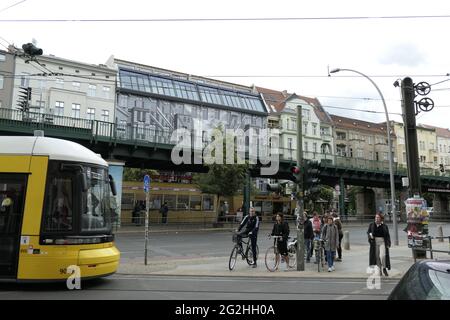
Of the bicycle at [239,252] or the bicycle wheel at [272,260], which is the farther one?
the bicycle at [239,252]

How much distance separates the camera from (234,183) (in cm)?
3491

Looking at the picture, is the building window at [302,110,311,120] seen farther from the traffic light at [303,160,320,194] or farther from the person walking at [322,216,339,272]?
the person walking at [322,216,339,272]

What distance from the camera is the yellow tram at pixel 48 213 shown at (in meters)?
8.72

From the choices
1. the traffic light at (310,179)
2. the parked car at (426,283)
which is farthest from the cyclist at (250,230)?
the parked car at (426,283)

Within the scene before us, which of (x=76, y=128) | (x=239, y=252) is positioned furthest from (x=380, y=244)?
(x=76, y=128)

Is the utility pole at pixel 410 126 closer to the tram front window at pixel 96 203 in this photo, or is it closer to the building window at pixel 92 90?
the tram front window at pixel 96 203

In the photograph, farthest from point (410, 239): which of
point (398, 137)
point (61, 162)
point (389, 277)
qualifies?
point (398, 137)

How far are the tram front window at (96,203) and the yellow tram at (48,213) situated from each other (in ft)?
0.07

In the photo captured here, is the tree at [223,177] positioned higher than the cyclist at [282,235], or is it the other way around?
the tree at [223,177]

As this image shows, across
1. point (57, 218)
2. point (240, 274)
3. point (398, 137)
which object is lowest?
point (240, 274)

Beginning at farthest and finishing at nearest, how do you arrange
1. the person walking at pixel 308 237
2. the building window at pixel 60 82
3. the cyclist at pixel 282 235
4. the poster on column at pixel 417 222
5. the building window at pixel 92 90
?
1. the building window at pixel 92 90
2. the building window at pixel 60 82
3. the person walking at pixel 308 237
4. the poster on column at pixel 417 222
5. the cyclist at pixel 282 235
